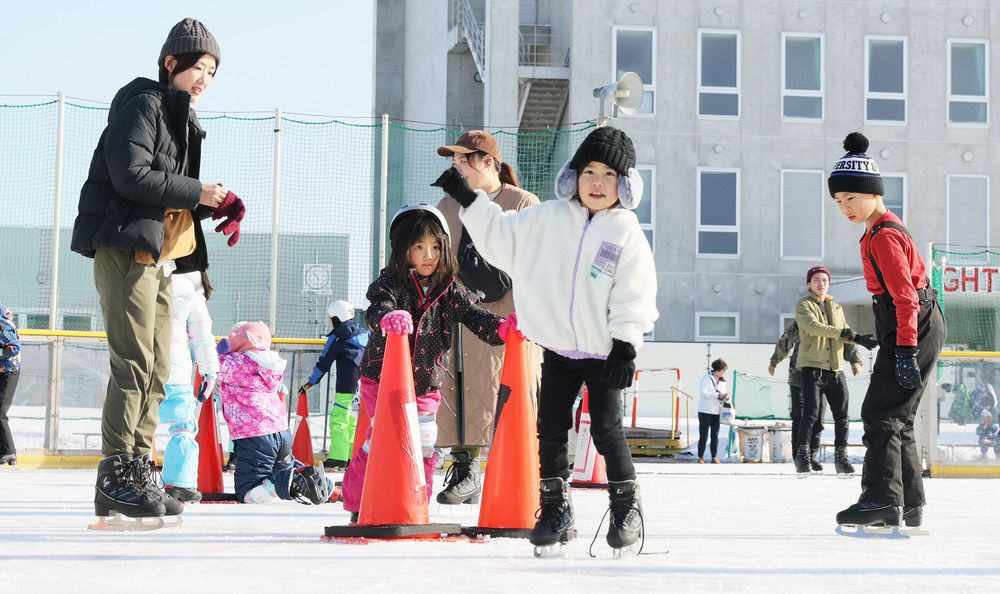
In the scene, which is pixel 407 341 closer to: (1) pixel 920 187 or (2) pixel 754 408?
(2) pixel 754 408

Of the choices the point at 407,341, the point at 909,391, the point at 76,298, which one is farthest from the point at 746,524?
the point at 76,298

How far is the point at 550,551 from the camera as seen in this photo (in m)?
4.52

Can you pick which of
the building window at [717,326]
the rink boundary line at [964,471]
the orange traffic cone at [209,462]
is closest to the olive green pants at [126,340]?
the orange traffic cone at [209,462]

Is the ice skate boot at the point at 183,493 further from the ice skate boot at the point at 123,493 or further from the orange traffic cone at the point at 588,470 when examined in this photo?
the orange traffic cone at the point at 588,470

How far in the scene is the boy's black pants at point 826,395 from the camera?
1124 cm

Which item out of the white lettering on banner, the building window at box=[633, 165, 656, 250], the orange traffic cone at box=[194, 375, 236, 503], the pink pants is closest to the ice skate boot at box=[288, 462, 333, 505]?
the orange traffic cone at box=[194, 375, 236, 503]

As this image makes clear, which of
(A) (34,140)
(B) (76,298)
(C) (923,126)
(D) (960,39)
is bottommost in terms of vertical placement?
(B) (76,298)

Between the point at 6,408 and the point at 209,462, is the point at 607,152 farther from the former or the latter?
the point at 6,408

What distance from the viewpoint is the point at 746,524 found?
6.24 meters

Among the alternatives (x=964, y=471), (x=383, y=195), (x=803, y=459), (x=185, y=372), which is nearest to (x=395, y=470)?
(x=185, y=372)

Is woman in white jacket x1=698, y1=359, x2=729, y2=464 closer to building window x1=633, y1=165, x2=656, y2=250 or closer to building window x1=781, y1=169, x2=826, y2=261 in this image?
building window x1=633, y1=165, x2=656, y2=250

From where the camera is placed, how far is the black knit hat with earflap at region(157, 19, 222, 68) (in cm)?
506

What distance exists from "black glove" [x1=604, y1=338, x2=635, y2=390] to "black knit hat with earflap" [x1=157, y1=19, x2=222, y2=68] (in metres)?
1.97

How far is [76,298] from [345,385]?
3788mm
